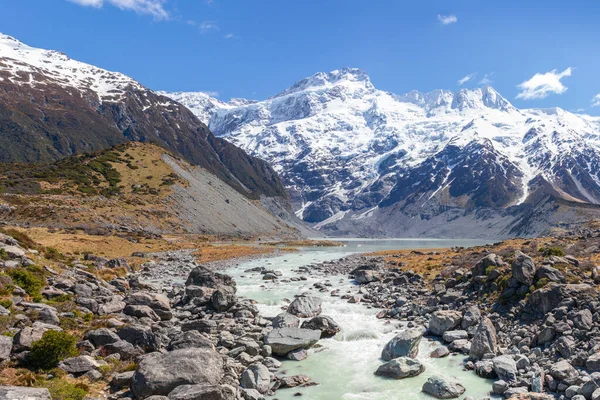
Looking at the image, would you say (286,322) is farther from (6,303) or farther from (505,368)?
(6,303)

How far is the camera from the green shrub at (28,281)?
24984 millimetres

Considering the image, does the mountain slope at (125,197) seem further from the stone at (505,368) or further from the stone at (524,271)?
the stone at (505,368)

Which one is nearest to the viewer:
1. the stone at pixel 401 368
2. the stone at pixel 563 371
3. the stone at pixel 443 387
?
the stone at pixel 443 387

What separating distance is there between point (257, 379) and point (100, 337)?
840cm

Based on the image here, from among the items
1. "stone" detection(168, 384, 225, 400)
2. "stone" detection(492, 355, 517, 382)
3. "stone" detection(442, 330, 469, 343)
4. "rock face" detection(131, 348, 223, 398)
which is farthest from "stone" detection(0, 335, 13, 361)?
"stone" detection(442, 330, 469, 343)

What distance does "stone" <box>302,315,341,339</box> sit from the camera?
92.5ft

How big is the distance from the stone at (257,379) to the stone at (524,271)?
20819mm

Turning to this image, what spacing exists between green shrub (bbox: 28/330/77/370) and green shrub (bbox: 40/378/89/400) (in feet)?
4.03

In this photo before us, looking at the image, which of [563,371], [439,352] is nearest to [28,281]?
[439,352]

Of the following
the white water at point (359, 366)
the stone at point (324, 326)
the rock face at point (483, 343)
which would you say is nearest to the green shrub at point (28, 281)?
the white water at point (359, 366)

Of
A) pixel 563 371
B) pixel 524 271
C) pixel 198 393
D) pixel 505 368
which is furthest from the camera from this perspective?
pixel 524 271

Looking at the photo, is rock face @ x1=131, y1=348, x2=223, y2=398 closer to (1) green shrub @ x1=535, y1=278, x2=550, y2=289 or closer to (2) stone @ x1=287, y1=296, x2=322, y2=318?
(2) stone @ x1=287, y1=296, x2=322, y2=318

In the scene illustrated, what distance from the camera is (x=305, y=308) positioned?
33.9 m

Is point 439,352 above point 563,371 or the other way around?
the other way around
